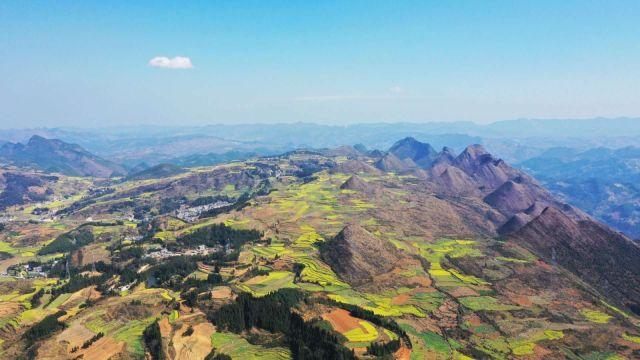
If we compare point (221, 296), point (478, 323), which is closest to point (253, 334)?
point (221, 296)

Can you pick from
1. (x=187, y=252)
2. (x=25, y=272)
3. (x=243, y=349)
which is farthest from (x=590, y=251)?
(x=25, y=272)

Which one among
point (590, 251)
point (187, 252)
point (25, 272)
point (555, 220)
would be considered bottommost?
point (25, 272)

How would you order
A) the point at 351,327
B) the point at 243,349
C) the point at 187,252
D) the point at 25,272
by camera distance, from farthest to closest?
the point at 187,252 → the point at 25,272 → the point at 351,327 → the point at 243,349

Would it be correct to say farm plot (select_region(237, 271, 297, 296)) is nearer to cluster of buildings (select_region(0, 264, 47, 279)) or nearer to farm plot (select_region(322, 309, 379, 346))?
farm plot (select_region(322, 309, 379, 346))

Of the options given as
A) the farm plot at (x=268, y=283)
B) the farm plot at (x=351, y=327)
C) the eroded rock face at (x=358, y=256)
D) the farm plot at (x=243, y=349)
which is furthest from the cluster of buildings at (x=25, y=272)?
the farm plot at (x=351, y=327)

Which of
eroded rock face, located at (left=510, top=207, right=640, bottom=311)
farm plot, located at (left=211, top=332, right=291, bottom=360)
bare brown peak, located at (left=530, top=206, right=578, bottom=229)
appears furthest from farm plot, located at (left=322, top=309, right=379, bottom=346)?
bare brown peak, located at (left=530, top=206, right=578, bottom=229)

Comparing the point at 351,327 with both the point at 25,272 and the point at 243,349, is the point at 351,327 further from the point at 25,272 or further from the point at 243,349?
the point at 25,272

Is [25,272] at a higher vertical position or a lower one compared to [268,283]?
lower

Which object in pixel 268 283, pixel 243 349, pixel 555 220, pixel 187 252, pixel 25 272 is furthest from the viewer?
pixel 555 220

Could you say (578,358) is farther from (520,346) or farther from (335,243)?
(335,243)
